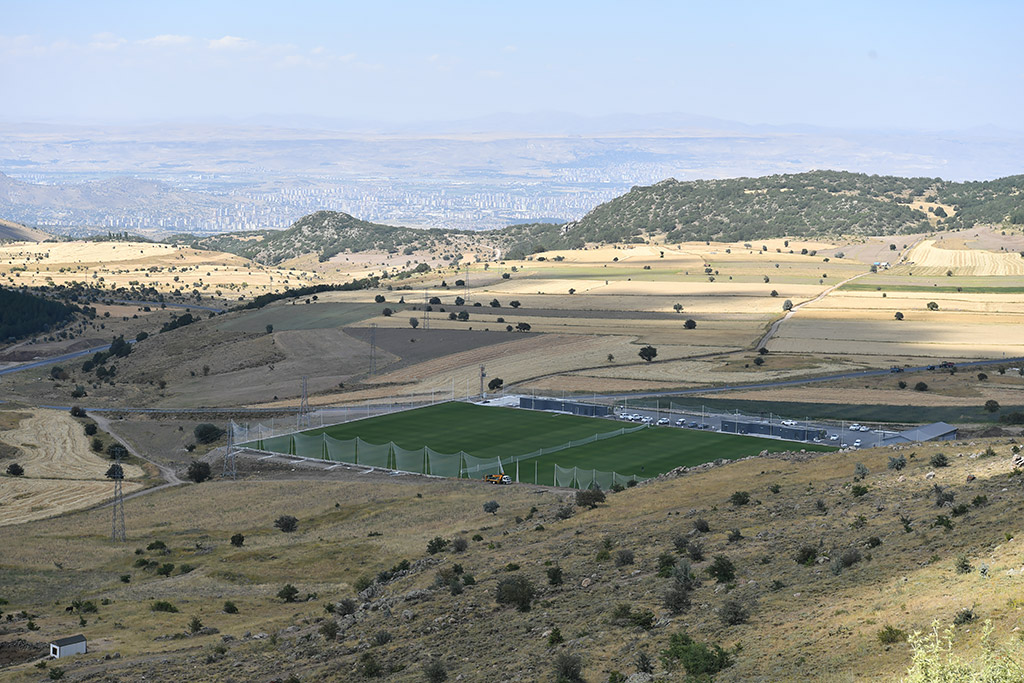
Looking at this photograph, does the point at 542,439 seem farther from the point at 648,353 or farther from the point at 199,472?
the point at 648,353

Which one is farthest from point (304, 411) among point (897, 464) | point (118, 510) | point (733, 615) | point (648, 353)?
point (733, 615)

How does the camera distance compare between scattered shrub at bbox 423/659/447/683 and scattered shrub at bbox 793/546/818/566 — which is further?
scattered shrub at bbox 793/546/818/566

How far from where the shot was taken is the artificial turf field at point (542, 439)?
Answer: 72.1 metres

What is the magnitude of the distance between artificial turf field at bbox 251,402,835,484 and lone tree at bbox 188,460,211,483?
6.11 meters

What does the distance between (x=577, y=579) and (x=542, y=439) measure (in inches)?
1734

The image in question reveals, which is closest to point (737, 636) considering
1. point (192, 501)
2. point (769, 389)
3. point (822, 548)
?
point (822, 548)

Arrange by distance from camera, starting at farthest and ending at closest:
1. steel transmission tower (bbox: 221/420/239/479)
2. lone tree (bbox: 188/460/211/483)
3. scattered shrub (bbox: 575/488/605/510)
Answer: steel transmission tower (bbox: 221/420/239/479) → lone tree (bbox: 188/460/211/483) → scattered shrub (bbox: 575/488/605/510)

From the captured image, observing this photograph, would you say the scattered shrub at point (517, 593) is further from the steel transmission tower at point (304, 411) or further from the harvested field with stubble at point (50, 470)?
the steel transmission tower at point (304, 411)

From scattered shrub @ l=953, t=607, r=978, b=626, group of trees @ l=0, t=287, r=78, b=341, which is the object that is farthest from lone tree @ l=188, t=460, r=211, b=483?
group of trees @ l=0, t=287, r=78, b=341

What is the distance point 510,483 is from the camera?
6862cm

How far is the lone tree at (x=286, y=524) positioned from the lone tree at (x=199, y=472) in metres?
18.3

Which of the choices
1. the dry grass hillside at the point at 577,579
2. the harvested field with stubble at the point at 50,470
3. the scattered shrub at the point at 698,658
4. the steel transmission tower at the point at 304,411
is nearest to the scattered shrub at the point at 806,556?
the dry grass hillside at the point at 577,579

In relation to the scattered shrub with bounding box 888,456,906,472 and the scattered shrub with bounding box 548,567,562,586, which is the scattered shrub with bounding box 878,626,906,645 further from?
the scattered shrub with bounding box 888,456,906,472

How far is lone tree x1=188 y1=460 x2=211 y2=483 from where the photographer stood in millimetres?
77688
